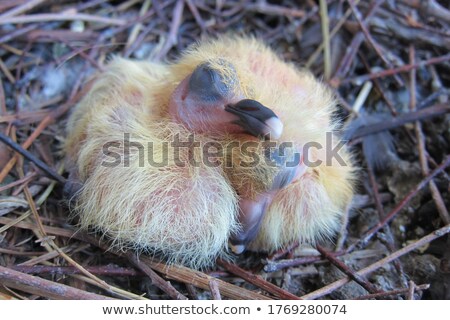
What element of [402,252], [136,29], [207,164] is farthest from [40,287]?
[136,29]

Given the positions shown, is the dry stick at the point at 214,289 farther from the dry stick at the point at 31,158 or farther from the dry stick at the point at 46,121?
the dry stick at the point at 46,121

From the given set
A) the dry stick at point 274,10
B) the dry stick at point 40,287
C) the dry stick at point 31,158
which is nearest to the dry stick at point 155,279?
the dry stick at point 40,287

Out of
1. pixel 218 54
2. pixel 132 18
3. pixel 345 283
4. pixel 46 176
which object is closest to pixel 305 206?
pixel 345 283

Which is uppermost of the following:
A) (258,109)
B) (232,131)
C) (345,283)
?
(258,109)

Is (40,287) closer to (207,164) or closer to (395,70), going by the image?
(207,164)

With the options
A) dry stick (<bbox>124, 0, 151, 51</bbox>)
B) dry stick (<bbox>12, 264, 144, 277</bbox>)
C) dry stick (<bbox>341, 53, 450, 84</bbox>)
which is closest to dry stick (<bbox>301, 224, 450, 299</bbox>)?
dry stick (<bbox>12, 264, 144, 277</bbox>)

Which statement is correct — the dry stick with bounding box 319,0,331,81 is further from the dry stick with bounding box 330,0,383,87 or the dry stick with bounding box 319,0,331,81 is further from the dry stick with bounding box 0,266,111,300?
the dry stick with bounding box 0,266,111,300

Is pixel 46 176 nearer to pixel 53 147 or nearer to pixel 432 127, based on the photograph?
pixel 53 147
